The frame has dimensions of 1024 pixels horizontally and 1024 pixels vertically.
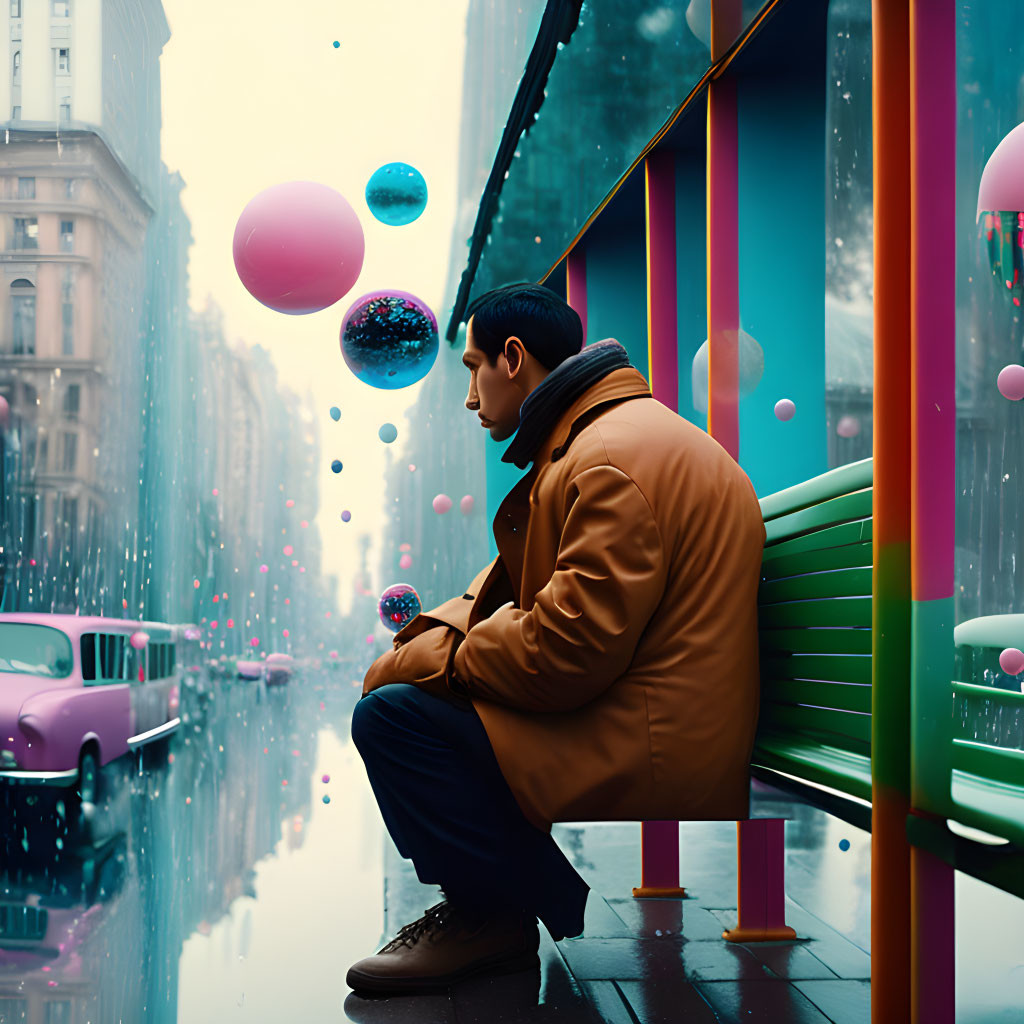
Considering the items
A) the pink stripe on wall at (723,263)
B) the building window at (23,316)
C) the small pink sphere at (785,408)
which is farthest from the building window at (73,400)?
the small pink sphere at (785,408)

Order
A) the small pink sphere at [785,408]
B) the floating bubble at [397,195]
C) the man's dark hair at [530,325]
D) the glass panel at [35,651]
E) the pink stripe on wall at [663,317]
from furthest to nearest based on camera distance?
the floating bubble at [397,195] → the glass panel at [35,651] → the pink stripe on wall at [663,317] → the small pink sphere at [785,408] → the man's dark hair at [530,325]

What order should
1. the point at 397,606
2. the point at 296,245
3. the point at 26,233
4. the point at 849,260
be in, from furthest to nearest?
the point at 26,233 < the point at 849,260 < the point at 397,606 < the point at 296,245

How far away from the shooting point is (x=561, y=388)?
2.28 metres

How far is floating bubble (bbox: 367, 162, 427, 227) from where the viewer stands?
6492 mm

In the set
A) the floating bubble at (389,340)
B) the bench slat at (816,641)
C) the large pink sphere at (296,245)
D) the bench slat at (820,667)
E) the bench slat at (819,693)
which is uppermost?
the large pink sphere at (296,245)

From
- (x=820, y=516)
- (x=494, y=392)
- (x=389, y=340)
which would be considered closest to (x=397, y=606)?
(x=389, y=340)

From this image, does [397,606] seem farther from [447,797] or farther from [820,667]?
[820,667]

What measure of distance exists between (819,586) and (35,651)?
→ 4.61 metres

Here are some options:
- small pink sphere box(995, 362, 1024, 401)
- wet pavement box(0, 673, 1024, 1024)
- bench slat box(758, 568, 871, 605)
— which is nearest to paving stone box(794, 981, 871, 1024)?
wet pavement box(0, 673, 1024, 1024)

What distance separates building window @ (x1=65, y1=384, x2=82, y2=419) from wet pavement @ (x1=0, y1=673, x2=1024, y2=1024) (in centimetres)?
1335

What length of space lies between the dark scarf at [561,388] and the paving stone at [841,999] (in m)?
1.25

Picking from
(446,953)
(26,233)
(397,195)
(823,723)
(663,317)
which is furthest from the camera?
(26,233)

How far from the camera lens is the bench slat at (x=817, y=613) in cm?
189

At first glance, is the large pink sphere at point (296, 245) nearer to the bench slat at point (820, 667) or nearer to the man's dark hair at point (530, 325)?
the man's dark hair at point (530, 325)
